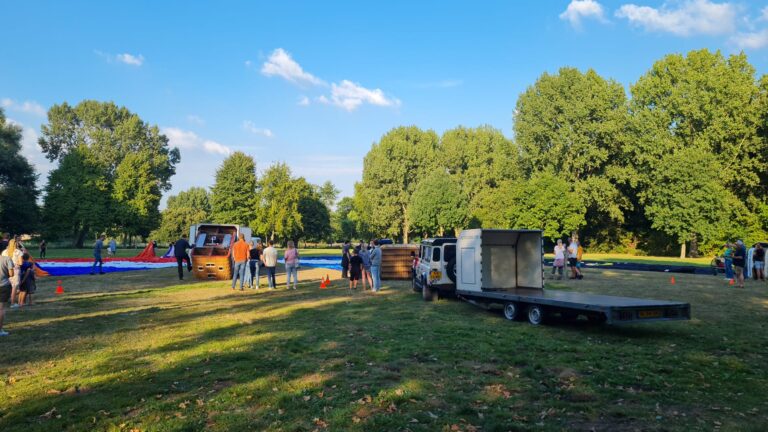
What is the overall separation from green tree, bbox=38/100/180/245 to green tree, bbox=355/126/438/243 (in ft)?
117

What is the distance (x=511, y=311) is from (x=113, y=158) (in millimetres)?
91972

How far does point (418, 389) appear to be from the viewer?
7.21 metres

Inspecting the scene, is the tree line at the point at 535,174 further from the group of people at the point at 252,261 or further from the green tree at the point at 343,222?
the group of people at the point at 252,261

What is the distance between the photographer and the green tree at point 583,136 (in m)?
60.7

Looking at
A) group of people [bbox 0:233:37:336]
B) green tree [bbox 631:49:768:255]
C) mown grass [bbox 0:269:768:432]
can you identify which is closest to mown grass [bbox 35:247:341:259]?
group of people [bbox 0:233:37:336]

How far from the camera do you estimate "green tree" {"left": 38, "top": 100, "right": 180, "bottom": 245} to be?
75.4m

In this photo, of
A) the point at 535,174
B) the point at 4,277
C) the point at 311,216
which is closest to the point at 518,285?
the point at 4,277

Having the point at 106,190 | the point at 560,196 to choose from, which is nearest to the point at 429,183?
the point at 560,196

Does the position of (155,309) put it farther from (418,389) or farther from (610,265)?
(610,265)

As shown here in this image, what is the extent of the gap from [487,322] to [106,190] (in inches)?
3075

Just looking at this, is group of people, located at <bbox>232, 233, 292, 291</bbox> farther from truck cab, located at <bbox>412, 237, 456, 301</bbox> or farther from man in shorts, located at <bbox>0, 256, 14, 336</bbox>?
man in shorts, located at <bbox>0, 256, 14, 336</bbox>

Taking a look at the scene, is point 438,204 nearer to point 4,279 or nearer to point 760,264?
point 760,264

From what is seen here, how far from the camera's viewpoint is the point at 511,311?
13633 mm

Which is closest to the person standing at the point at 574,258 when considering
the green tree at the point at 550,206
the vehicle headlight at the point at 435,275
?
the vehicle headlight at the point at 435,275
